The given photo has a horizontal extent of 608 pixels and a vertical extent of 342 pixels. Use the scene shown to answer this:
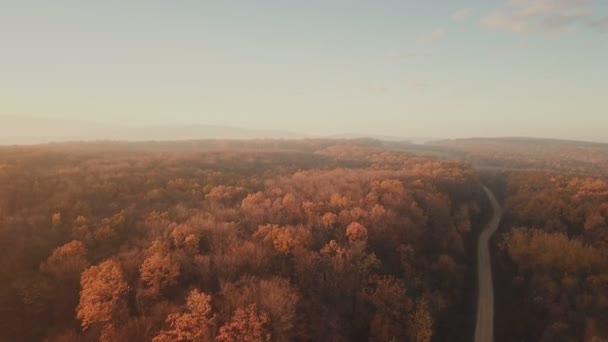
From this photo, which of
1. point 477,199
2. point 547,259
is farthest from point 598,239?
point 477,199

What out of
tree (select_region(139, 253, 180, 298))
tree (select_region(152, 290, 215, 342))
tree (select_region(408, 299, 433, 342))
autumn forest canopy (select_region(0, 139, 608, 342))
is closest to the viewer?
tree (select_region(152, 290, 215, 342))

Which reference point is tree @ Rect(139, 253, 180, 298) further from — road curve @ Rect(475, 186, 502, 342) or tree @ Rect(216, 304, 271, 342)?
road curve @ Rect(475, 186, 502, 342)

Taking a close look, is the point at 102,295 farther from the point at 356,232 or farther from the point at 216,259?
the point at 356,232

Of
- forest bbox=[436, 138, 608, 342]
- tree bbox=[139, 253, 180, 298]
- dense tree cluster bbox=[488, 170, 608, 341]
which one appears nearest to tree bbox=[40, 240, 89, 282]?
tree bbox=[139, 253, 180, 298]

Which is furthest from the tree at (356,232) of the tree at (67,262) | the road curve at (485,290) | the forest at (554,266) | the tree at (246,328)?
the tree at (67,262)

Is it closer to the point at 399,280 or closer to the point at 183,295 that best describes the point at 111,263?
the point at 183,295

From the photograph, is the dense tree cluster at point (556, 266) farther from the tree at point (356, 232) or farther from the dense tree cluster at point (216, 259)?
the tree at point (356, 232)
